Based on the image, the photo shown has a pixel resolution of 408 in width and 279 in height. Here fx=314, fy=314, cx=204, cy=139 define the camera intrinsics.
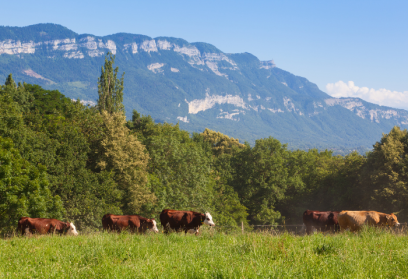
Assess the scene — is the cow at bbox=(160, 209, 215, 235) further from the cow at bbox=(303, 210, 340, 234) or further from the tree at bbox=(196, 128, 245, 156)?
the tree at bbox=(196, 128, 245, 156)

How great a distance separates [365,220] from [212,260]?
39.3 feet

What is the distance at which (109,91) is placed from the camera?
4691cm

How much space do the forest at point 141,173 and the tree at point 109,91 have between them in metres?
0.15

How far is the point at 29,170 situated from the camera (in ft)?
72.2

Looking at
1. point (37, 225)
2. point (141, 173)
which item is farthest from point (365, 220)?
point (141, 173)

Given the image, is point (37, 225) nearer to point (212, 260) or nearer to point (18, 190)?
point (18, 190)

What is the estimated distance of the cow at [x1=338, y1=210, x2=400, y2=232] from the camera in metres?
15.6

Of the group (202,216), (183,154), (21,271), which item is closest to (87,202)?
(202,216)

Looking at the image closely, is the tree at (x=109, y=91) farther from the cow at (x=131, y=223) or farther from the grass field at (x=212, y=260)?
the grass field at (x=212, y=260)

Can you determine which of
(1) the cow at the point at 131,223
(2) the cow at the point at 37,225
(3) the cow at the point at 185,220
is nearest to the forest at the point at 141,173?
(2) the cow at the point at 37,225

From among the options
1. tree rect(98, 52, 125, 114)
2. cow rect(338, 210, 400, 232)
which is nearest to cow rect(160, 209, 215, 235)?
cow rect(338, 210, 400, 232)

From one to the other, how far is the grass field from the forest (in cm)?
1514

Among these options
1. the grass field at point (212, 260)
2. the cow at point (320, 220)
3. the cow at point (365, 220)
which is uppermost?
the grass field at point (212, 260)

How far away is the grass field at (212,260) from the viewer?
5.95 metres
